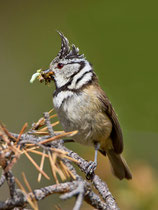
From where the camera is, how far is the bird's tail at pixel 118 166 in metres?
2.92

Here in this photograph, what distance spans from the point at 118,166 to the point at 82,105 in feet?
2.64

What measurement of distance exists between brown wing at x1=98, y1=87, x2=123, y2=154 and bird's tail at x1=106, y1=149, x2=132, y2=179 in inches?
5.4

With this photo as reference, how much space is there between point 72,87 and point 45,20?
3.13 metres

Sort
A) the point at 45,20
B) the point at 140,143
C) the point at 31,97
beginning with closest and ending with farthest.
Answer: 1. the point at 140,143
2. the point at 31,97
3. the point at 45,20

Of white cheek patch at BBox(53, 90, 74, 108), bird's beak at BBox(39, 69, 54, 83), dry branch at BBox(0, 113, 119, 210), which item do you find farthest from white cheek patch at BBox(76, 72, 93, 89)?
dry branch at BBox(0, 113, 119, 210)

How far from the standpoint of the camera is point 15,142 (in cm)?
148

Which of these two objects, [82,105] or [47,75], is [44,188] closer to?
[82,105]

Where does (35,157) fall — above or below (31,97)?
below

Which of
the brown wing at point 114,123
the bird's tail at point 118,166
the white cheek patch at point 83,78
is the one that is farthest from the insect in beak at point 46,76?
the bird's tail at point 118,166

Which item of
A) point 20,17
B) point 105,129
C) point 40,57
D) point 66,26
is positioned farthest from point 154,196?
point 20,17

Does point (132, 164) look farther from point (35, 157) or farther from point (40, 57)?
point (40, 57)

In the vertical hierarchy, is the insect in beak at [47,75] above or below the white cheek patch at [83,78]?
above

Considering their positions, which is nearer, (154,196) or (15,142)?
(15,142)

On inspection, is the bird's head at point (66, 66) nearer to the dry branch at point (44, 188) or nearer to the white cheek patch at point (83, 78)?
the white cheek patch at point (83, 78)
